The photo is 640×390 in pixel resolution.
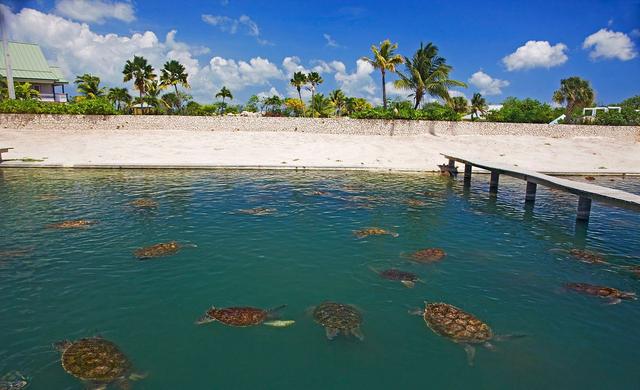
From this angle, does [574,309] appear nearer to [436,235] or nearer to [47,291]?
[436,235]

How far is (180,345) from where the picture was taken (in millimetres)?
6191

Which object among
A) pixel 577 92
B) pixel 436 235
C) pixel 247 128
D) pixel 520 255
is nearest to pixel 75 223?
pixel 436 235

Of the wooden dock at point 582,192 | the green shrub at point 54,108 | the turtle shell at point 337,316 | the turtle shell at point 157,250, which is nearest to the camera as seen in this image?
the turtle shell at point 337,316

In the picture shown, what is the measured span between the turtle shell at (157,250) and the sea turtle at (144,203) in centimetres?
505

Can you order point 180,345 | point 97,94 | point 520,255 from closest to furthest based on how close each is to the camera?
point 180,345 → point 520,255 → point 97,94

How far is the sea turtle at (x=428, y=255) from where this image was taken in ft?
32.8

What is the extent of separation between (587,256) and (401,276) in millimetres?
5695

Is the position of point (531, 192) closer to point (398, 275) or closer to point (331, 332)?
point (398, 275)

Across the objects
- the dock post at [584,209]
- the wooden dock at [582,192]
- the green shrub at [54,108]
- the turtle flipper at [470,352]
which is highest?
the green shrub at [54,108]

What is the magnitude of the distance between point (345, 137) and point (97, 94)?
34.0 m

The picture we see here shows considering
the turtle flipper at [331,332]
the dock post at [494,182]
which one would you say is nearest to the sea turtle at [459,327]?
the turtle flipper at [331,332]

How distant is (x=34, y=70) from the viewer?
5675 cm

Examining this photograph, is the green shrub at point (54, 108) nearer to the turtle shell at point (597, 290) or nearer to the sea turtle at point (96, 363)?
the sea turtle at point (96, 363)

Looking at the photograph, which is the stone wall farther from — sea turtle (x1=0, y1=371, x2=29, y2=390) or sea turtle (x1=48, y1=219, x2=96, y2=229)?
sea turtle (x1=0, y1=371, x2=29, y2=390)
